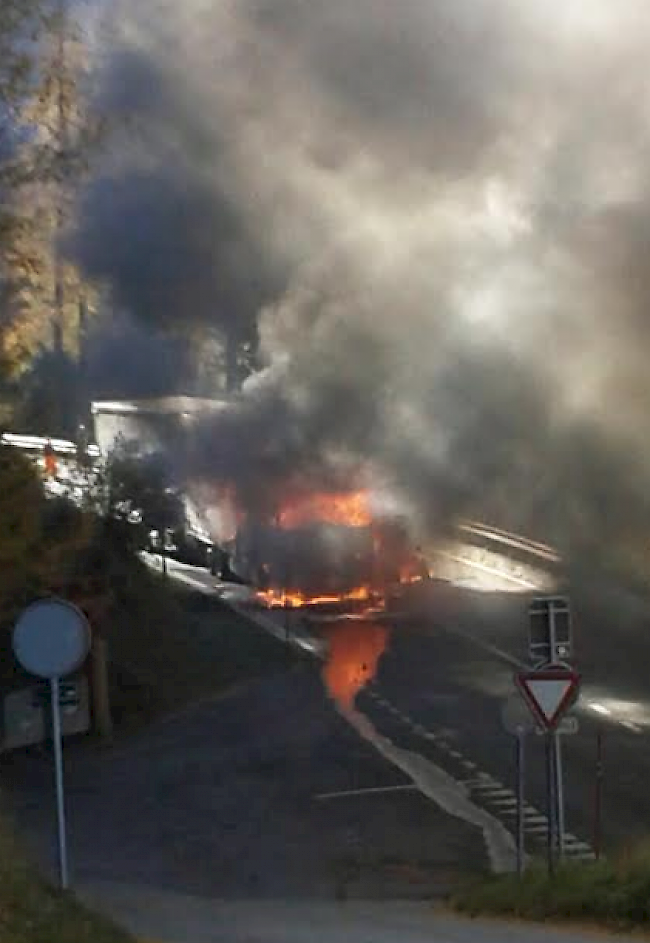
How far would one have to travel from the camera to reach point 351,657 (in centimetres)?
2581

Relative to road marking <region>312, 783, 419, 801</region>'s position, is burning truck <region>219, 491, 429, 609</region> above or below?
above

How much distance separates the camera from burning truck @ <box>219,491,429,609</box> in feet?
93.0

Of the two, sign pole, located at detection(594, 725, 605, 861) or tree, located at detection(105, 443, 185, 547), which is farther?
tree, located at detection(105, 443, 185, 547)

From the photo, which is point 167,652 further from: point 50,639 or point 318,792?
point 50,639

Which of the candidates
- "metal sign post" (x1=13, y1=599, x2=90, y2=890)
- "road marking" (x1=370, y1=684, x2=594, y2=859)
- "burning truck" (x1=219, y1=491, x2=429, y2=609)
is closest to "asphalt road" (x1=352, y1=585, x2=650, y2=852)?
"road marking" (x1=370, y1=684, x2=594, y2=859)

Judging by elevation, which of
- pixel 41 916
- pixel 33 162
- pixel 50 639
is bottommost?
pixel 41 916

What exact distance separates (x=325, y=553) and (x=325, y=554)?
5 cm

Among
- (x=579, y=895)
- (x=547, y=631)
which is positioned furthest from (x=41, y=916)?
(x=547, y=631)

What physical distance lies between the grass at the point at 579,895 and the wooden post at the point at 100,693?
32.7 feet

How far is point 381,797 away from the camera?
1720 centimetres

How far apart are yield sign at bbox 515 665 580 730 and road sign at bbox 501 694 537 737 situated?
1.09 meters

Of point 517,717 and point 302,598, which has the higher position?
point 302,598

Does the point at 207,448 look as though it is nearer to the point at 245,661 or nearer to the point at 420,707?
the point at 245,661

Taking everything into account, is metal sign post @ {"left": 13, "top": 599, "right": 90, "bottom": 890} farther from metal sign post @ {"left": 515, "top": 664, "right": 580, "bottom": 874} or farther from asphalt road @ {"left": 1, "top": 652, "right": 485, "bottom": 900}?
A: asphalt road @ {"left": 1, "top": 652, "right": 485, "bottom": 900}
